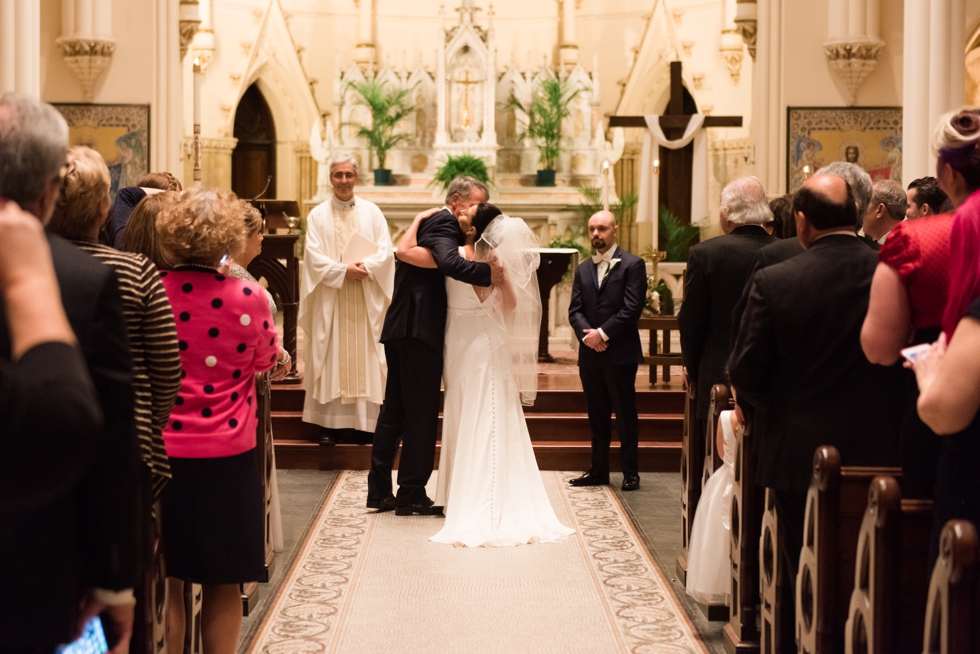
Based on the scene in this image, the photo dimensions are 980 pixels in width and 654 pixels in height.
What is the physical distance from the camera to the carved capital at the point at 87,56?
9.70m

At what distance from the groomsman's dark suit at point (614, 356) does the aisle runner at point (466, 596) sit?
2.61 feet

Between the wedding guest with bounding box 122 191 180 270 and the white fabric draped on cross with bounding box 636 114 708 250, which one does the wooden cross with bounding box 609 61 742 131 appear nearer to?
the white fabric draped on cross with bounding box 636 114 708 250

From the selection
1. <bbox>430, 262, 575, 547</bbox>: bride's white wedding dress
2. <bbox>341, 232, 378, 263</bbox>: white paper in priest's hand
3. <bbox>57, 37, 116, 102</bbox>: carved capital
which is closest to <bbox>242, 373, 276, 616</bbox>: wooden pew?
<bbox>430, 262, 575, 547</bbox>: bride's white wedding dress

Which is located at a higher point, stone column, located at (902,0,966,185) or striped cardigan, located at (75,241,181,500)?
stone column, located at (902,0,966,185)

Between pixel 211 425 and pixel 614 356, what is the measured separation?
3706 mm

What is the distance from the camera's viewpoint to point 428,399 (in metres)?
5.63

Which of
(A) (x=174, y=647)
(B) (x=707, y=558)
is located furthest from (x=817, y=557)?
(A) (x=174, y=647)

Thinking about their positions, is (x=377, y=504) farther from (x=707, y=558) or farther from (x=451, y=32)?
(x=451, y=32)

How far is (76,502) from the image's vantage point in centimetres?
165

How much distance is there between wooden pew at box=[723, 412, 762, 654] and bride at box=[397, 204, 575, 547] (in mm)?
1632

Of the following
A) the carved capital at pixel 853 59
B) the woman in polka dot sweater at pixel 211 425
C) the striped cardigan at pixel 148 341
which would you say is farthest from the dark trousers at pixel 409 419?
the carved capital at pixel 853 59

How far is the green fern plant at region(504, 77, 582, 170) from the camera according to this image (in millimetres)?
12805

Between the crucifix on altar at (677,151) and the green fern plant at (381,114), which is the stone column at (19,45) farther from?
the green fern plant at (381,114)

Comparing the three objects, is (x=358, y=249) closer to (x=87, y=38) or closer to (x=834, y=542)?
(x=87, y=38)
